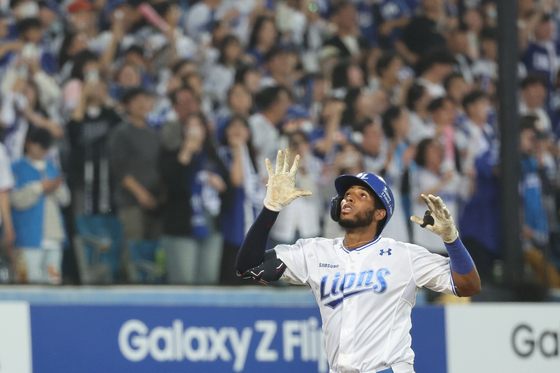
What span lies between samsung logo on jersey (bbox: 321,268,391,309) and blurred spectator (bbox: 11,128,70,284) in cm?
321

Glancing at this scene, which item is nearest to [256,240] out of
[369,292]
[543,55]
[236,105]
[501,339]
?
[369,292]

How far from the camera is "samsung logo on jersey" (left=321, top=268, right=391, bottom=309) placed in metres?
4.45

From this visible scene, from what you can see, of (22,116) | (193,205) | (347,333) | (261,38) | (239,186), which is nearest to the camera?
(347,333)

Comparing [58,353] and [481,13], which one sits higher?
[481,13]

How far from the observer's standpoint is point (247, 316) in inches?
229

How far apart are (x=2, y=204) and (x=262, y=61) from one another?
11.2ft

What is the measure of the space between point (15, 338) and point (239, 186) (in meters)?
2.53

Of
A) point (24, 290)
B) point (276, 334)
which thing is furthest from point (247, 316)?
point (24, 290)

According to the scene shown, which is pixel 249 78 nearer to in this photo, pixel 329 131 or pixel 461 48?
pixel 329 131

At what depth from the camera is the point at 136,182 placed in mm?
7215

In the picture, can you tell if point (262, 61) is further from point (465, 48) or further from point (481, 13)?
point (481, 13)

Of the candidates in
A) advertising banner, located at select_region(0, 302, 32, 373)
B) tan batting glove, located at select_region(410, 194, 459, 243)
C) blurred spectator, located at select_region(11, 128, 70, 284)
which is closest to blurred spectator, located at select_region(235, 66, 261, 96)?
blurred spectator, located at select_region(11, 128, 70, 284)

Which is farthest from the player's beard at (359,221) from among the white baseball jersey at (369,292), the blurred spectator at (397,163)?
the blurred spectator at (397,163)

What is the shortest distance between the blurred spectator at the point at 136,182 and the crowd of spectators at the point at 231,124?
1 centimetres
